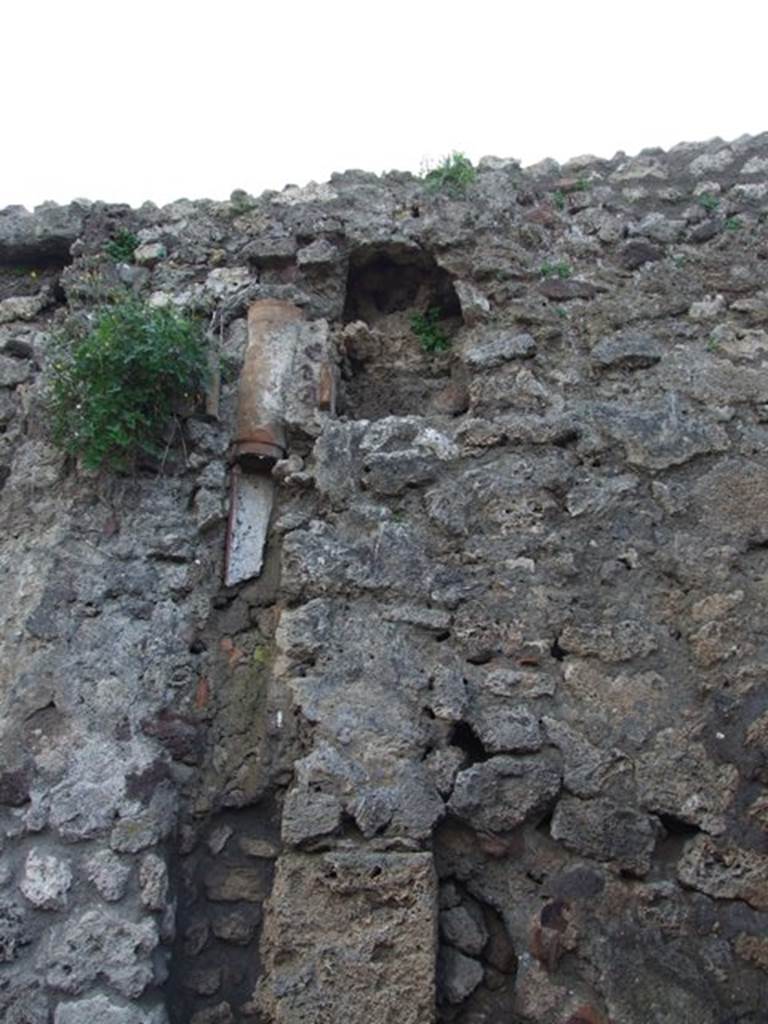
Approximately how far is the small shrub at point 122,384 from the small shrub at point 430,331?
2.83 feet

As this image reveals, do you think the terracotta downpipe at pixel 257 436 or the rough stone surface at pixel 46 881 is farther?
the terracotta downpipe at pixel 257 436

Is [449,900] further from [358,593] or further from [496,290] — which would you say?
[496,290]

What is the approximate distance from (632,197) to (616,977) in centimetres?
274

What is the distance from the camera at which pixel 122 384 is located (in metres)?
3.20

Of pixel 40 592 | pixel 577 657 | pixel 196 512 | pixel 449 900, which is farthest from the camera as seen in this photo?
pixel 196 512

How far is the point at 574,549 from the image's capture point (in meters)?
2.95

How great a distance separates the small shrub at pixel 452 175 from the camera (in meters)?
3.83

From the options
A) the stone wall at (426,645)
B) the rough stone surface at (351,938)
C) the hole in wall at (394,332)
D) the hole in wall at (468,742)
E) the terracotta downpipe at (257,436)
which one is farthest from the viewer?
the hole in wall at (394,332)

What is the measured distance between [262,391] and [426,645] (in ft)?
3.69

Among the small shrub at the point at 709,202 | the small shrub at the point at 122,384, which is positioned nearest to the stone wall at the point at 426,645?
the small shrub at the point at 709,202

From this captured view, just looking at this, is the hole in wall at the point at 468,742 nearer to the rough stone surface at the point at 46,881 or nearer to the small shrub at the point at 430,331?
the rough stone surface at the point at 46,881

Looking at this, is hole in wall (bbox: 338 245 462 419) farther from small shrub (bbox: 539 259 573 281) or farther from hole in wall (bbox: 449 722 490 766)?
hole in wall (bbox: 449 722 490 766)

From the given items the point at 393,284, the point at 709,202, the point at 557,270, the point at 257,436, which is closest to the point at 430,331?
the point at 393,284

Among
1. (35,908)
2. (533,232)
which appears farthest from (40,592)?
(533,232)
